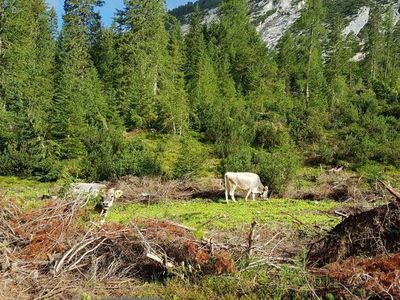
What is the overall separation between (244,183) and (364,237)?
12.8m

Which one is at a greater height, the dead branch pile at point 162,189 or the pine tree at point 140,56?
the pine tree at point 140,56

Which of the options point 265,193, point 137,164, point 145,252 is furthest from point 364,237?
point 137,164

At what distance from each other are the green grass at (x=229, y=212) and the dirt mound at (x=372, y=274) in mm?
4920

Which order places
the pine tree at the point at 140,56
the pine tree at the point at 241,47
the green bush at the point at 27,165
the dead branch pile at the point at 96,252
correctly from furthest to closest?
the pine tree at the point at 241,47
the pine tree at the point at 140,56
the green bush at the point at 27,165
the dead branch pile at the point at 96,252

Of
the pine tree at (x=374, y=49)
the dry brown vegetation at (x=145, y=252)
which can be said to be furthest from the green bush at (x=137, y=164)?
the pine tree at (x=374, y=49)

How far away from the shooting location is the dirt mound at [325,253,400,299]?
23.9 ft

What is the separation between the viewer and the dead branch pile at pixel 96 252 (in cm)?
924

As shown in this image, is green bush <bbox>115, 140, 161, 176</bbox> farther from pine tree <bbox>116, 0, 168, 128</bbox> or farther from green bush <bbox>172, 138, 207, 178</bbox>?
pine tree <bbox>116, 0, 168, 128</bbox>

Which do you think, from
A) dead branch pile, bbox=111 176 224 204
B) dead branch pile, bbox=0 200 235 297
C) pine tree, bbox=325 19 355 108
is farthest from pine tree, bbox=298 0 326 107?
dead branch pile, bbox=0 200 235 297

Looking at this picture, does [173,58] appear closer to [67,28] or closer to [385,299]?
[67,28]

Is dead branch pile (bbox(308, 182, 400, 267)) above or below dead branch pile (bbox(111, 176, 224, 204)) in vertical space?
above

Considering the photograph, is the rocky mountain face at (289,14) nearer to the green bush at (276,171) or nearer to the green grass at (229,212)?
the green bush at (276,171)

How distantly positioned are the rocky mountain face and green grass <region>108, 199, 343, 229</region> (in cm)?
9621

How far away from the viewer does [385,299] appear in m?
7.22
